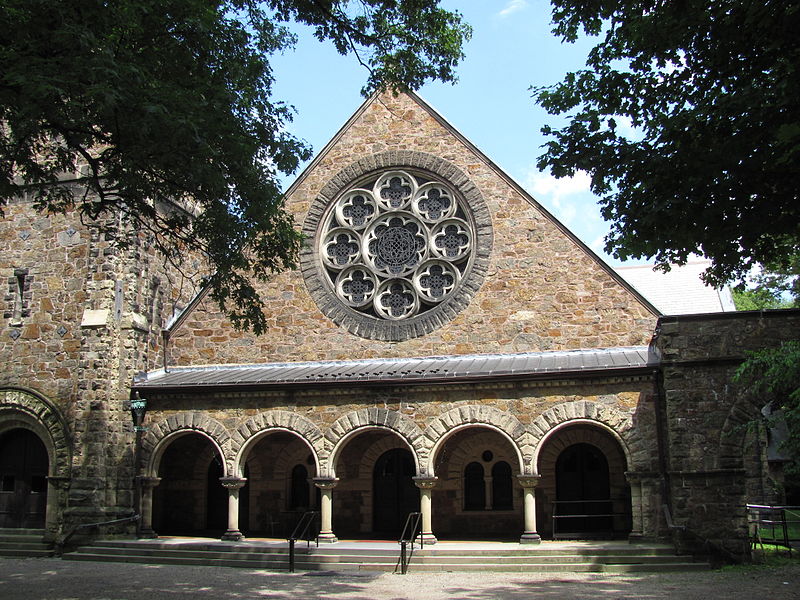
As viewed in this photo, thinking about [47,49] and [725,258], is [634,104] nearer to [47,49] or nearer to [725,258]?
[725,258]

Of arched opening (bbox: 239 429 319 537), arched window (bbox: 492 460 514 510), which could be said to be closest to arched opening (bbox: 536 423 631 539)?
arched window (bbox: 492 460 514 510)

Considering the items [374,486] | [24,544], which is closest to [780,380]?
[374,486]

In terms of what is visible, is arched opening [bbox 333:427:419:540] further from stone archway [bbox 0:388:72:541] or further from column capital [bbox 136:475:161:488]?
stone archway [bbox 0:388:72:541]

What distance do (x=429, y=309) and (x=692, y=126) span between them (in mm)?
10336

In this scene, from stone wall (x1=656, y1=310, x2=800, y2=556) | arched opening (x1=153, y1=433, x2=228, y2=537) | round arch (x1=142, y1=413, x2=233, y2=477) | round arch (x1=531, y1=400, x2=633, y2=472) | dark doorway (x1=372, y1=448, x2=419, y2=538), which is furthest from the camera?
arched opening (x1=153, y1=433, x2=228, y2=537)

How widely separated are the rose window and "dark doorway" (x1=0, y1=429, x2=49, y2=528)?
8127 millimetres

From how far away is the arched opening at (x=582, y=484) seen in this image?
58.3 ft

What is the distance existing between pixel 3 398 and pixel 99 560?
4990mm

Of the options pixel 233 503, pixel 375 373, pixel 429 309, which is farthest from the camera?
pixel 429 309

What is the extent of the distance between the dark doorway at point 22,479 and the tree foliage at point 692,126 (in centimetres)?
1482

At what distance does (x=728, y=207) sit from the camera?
32.8 ft

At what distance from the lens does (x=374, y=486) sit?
64.4 feet

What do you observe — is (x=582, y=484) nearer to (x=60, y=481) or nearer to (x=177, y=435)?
(x=177, y=435)

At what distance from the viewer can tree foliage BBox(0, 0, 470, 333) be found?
9.36 meters
